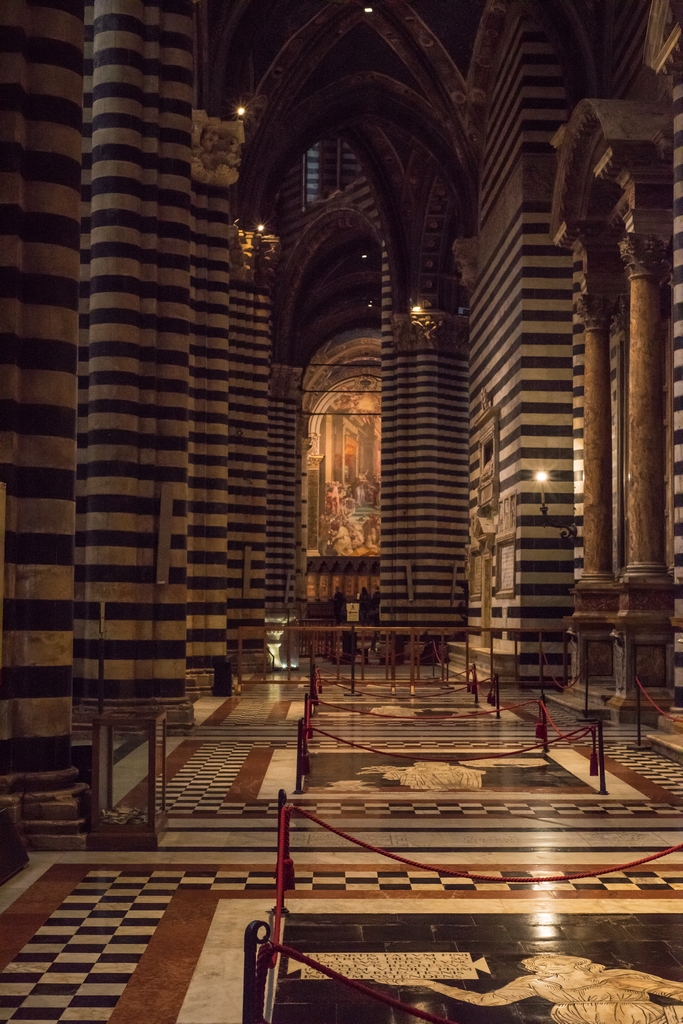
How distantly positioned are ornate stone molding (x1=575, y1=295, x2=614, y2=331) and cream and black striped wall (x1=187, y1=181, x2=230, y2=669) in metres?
6.27

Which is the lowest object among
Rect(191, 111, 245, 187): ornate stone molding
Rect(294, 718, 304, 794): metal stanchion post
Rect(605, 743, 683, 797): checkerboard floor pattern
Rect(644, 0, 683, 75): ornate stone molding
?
Rect(605, 743, 683, 797): checkerboard floor pattern

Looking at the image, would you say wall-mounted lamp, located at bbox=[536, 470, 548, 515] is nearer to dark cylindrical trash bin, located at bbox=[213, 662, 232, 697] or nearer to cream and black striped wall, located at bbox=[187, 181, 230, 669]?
cream and black striped wall, located at bbox=[187, 181, 230, 669]

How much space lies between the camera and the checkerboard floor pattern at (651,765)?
10.9 m

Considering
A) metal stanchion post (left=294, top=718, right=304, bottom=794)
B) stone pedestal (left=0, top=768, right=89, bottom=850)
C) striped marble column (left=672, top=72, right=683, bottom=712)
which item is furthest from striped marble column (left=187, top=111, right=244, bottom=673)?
stone pedestal (left=0, top=768, right=89, bottom=850)

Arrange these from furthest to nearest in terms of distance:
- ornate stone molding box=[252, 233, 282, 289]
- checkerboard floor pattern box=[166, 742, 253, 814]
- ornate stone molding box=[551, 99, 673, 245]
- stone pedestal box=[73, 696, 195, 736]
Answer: ornate stone molding box=[252, 233, 282, 289]
ornate stone molding box=[551, 99, 673, 245]
stone pedestal box=[73, 696, 195, 736]
checkerboard floor pattern box=[166, 742, 253, 814]

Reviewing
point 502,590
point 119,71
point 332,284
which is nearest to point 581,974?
point 119,71

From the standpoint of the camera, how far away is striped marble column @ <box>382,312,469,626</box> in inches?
1368

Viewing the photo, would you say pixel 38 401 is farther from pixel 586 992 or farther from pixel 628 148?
pixel 628 148

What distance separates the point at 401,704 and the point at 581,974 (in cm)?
1341

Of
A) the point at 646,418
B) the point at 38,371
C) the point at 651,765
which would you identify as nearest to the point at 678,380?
the point at 646,418

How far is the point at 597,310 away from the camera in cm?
1895

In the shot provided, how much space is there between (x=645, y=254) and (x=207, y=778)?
9383 millimetres

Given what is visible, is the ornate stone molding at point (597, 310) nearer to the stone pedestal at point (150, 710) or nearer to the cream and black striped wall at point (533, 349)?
the cream and black striped wall at point (533, 349)

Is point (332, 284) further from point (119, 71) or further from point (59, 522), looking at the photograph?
point (59, 522)
